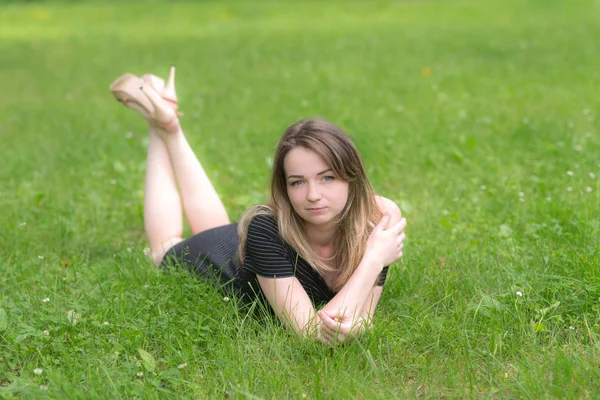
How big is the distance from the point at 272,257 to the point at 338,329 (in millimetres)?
421

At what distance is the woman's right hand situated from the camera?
3.00 meters

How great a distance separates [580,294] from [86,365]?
1894 millimetres

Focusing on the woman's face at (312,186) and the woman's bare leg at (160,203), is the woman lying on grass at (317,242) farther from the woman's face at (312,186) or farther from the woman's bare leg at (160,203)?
the woman's bare leg at (160,203)

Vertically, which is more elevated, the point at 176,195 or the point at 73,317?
the point at 176,195

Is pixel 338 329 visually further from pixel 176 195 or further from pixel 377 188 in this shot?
pixel 377 188

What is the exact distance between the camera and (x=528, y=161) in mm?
5168

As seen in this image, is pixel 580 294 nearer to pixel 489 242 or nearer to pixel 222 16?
pixel 489 242

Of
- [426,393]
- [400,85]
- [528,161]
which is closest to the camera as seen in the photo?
[426,393]

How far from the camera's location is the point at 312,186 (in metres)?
2.96

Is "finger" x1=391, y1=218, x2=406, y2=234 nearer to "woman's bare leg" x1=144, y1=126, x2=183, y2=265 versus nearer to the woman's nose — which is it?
the woman's nose

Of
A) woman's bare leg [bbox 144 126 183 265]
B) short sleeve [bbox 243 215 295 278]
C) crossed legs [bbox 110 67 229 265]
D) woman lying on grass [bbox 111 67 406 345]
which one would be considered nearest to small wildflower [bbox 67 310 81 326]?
woman lying on grass [bbox 111 67 406 345]

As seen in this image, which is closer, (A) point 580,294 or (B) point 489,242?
(A) point 580,294

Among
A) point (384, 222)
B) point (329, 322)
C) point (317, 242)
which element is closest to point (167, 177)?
point (317, 242)

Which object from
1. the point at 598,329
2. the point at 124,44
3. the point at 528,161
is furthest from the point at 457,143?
the point at 124,44
